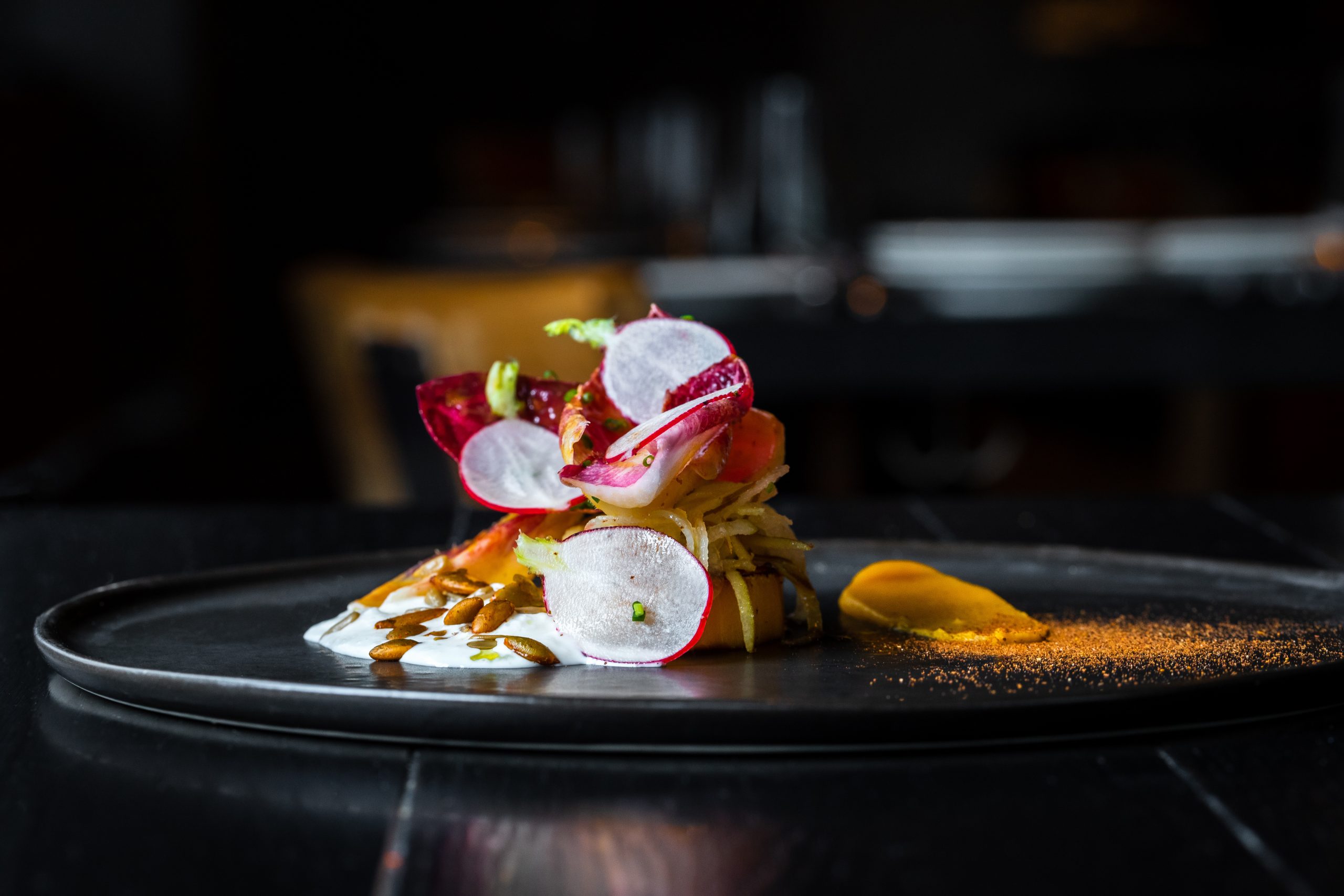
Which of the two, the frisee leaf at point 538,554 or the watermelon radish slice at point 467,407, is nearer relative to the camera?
the frisee leaf at point 538,554

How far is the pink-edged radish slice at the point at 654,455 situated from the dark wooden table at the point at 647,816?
136 mm

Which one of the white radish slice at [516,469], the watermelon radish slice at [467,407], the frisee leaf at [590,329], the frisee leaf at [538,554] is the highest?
the frisee leaf at [590,329]

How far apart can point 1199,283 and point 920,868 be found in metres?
2.45

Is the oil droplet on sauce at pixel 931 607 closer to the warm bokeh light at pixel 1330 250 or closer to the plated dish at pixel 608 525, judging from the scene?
the plated dish at pixel 608 525

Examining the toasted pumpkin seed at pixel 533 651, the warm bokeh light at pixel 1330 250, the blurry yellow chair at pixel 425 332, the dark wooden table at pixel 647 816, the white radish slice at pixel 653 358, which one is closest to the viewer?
the dark wooden table at pixel 647 816

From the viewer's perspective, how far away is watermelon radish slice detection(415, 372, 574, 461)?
0.78 meters

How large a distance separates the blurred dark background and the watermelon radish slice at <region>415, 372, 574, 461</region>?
2.46ft

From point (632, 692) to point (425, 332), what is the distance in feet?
6.47

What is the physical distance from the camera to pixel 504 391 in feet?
2.53

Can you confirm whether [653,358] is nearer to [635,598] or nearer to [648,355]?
[648,355]

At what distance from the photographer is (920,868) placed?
48 centimetres

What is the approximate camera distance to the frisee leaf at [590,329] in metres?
0.75

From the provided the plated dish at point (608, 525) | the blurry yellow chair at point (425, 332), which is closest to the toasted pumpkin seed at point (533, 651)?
the plated dish at point (608, 525)

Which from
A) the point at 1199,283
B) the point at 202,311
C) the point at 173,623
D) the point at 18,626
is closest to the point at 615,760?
the point at 173,623
